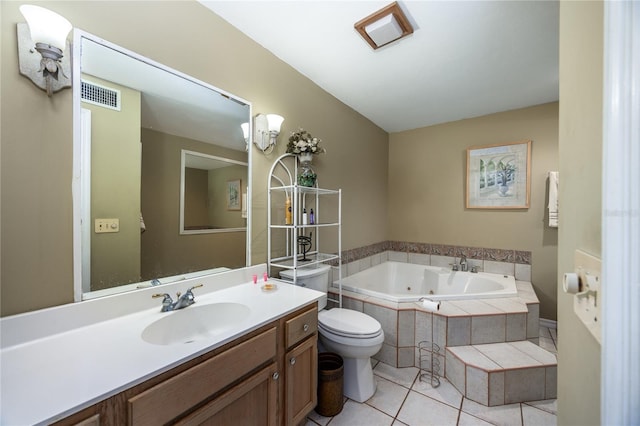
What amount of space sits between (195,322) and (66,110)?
1.08 m

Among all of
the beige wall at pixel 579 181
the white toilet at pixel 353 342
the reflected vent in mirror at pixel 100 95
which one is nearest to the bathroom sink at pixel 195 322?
the white toilet at pixel 353 342

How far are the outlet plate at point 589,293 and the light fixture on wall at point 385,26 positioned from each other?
162 centimetres

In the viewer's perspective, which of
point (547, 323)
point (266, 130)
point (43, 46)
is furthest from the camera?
point (547, 323)

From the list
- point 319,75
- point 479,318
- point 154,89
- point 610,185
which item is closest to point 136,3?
point 154,89

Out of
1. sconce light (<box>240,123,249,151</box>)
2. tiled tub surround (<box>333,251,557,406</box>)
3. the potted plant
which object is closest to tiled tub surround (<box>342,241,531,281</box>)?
tiled tub surround (<box>333,251,557,406</box>)

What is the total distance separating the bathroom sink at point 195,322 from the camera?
1.14 meters

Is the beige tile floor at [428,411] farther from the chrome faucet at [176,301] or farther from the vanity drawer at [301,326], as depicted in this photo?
the chrome faucet at [176,301]

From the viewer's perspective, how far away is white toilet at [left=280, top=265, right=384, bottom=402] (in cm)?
169

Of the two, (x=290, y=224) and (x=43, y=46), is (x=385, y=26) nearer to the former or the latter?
(x=290, y=224)

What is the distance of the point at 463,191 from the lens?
319 cm

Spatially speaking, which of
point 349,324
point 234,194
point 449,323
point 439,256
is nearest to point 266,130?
point 234,194

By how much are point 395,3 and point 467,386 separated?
99.6 inches

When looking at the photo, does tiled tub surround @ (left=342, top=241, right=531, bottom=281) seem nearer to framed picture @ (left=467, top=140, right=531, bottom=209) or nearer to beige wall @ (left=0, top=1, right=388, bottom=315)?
framed picture @ (left=467, top=140, right=531, bottom=209)

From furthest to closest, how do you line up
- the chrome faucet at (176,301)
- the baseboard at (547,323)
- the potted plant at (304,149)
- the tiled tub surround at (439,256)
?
the tiled tub surround at (439,256), the baseboard at (547,323), the potted plant at (304,149), the chrome faucet at (176,301)
